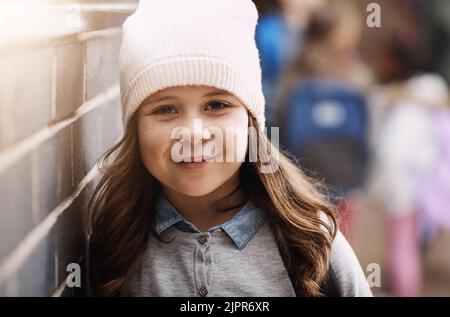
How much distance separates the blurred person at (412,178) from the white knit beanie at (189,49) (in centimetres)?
210

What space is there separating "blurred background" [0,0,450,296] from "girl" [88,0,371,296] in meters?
0.08

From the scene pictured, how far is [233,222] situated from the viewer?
1356 mm

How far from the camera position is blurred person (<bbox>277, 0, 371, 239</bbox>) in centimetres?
276

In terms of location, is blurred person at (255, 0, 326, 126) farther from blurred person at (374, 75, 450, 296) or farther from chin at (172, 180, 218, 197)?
chin at (172, 180, 218, 197)

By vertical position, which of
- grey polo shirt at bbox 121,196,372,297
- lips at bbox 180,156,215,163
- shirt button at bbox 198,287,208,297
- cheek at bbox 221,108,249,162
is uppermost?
cheek at bbox 221,108,249,162

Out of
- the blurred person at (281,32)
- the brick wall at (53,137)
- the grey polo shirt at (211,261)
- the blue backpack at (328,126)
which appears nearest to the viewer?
the brick wall at (53,137)

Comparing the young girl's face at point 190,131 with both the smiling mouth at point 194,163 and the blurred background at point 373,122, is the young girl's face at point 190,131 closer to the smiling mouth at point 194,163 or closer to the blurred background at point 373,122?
the smiling mouth at point 194,163

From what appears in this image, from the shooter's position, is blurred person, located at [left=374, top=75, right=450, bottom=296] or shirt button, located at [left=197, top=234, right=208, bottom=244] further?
blurred person, located at [left=374, top=75, right=450, bottom=296]

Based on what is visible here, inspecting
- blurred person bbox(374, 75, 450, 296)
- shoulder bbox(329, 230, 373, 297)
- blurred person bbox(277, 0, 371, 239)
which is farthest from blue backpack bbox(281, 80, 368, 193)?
shoulder bbox(329, 230, 373, 297)

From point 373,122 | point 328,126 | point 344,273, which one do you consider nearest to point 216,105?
point 344,273

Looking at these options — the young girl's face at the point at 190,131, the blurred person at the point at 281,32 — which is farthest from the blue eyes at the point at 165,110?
the blurred person at the point at 281,32

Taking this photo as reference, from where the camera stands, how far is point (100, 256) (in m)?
1.38

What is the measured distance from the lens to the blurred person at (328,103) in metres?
2.76
